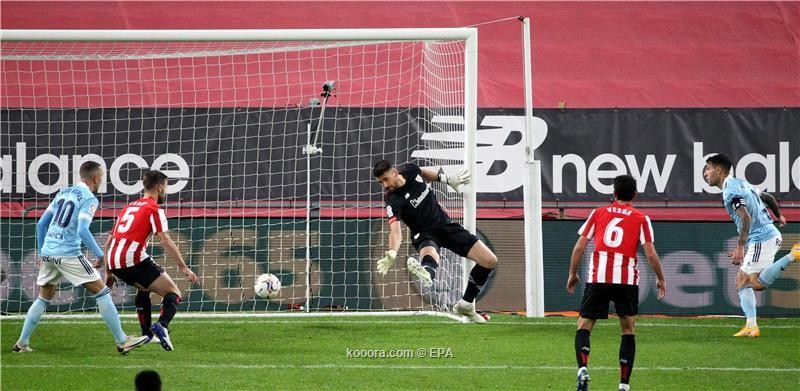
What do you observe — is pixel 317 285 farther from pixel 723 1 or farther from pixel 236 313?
pixel 723 1

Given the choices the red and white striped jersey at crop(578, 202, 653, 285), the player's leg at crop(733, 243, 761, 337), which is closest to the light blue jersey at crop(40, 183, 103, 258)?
the red and white striped jersey at crop(578, 202, 653, 285)

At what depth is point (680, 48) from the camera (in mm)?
18766

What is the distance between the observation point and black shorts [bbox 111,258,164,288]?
31.8ft

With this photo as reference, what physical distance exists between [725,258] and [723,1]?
6.86m

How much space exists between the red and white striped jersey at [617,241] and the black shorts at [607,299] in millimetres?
50

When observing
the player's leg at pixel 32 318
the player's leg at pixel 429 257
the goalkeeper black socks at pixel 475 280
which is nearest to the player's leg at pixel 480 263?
the goalkeeper black socks at pixel 475 280

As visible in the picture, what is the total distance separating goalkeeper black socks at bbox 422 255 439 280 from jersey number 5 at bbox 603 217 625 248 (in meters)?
3.66

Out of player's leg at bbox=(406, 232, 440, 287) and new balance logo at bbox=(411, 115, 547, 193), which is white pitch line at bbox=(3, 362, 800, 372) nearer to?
player's leg at bbox=(406, 232, 440, 287)

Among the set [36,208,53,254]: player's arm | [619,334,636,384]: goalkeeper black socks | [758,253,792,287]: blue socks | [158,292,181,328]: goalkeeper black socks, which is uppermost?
[36,208,53,254]: player's arm

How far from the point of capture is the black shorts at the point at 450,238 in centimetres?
1157

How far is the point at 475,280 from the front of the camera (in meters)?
11.6

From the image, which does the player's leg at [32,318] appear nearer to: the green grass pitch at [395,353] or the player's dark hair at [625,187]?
the green grass pitch at [395,353]

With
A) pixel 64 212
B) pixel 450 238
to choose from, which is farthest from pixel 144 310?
pixel 450 238

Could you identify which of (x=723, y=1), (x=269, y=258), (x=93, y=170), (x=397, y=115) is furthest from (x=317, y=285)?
(x=723, y=1)
